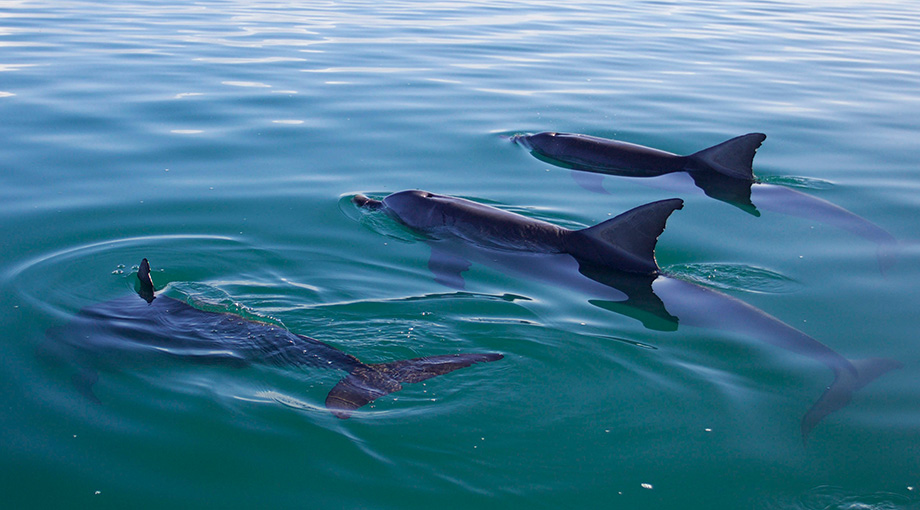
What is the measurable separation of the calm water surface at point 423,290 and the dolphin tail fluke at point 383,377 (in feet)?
0.38

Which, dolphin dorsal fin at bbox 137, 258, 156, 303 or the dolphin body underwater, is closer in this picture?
the dolphin body underwater

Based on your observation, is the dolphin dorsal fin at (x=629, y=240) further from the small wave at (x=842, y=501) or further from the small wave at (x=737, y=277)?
the small wave at (x=842, y=501)

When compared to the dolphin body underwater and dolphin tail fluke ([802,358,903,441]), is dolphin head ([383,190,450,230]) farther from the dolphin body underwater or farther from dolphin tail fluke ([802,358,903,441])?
dolphin tail fluke ([802,358,903,441])

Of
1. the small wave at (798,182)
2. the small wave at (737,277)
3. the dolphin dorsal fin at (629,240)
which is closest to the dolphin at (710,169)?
the small wave at (798,182)

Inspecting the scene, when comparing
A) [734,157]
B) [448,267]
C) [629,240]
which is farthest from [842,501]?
[734,157]

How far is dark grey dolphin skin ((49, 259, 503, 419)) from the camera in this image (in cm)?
646

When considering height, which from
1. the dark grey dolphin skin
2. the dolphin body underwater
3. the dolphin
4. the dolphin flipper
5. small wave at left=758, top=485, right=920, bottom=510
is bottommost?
small wave at left=758, top=485, right=920, bottom=510

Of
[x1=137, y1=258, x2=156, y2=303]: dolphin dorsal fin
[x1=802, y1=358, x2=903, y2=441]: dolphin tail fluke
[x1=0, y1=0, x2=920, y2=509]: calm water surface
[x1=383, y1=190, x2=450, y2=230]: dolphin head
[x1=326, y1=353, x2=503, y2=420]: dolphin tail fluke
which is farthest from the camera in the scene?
[x1=383, y1=190, x2=450, y2=230]: dolphin head

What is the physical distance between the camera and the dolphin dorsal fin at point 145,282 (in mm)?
7598

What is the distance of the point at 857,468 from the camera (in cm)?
580

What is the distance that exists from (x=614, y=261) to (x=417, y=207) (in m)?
2.89

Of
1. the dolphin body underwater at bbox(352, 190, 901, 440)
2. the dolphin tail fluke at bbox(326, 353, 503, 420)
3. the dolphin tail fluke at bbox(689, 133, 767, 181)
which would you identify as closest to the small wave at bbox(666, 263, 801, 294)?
the dolphin body underwater at bbox(352, 190, 901, 440)

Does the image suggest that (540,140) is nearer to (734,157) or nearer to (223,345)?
(734,157)

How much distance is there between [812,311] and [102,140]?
36.4ft
